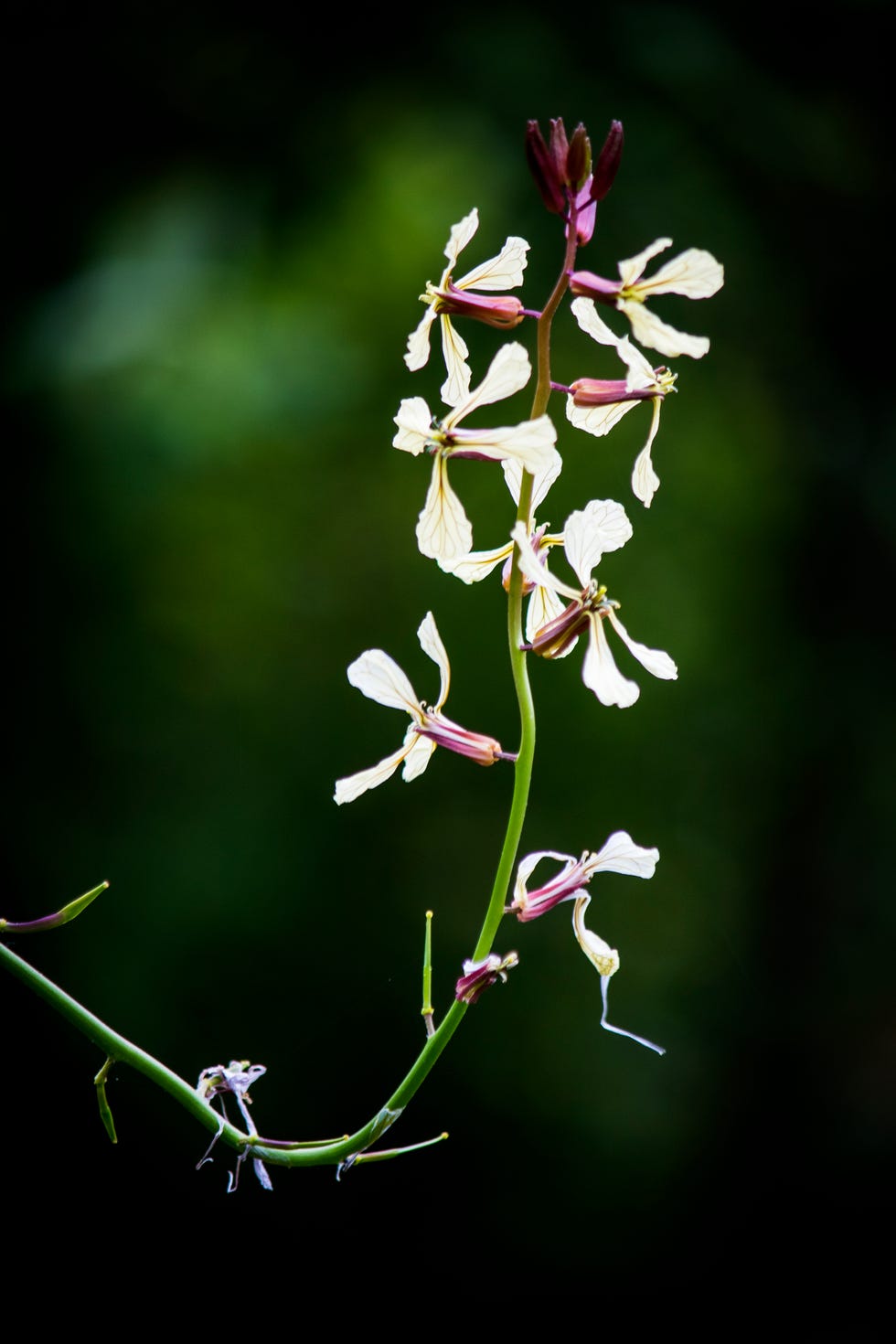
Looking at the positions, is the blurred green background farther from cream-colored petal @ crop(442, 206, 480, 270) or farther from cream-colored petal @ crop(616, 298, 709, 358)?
cream-colored petal @ crop(616, 298, 709, 358)

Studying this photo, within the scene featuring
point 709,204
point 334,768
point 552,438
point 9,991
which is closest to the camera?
point 552,438

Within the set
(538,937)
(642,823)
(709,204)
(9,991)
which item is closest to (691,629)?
(642,823)

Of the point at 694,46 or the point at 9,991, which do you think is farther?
the point at 694,46

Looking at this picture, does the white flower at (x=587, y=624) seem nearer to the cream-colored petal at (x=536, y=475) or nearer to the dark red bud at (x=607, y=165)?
the cream-colored petal at (x=536, y=475)

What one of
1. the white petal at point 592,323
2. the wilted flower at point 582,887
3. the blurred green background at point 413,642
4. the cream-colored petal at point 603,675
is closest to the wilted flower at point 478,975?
the wilted flower at point 582,887

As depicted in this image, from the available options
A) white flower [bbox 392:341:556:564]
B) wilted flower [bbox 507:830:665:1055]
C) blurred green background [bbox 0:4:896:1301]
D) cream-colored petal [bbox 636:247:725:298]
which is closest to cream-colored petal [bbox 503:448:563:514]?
white flower [bbox 392:341:556:564]

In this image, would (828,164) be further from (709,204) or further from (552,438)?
(552,438)
